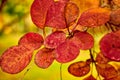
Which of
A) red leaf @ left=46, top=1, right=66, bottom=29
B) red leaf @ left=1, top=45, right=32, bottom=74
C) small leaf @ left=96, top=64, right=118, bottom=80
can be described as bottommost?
small leaf @ left=96, top=64, right=118, bottom=80

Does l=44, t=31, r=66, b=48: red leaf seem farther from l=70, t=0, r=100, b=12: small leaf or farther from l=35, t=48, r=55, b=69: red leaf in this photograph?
l=70, t=0, r=100, b=12: small leaf

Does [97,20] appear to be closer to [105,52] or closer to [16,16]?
[105,52]

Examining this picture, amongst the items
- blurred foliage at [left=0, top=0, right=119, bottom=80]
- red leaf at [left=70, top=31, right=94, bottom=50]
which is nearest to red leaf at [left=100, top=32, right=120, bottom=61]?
red leaf at [left=70, top=31, right=94, bottom=50]

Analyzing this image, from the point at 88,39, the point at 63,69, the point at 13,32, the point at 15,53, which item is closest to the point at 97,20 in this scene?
the point at 88,39

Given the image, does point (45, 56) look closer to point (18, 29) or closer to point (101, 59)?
point (101, 59)

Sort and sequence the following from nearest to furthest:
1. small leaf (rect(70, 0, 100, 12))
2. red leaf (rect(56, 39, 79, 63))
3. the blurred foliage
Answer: red leaf (rect(56, 39, 79, 63))
small leaf (rect(70, 0, 100, 12))
the blurred foliage

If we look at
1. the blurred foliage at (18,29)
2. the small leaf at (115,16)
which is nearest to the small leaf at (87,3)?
the small leaf at (115,16)

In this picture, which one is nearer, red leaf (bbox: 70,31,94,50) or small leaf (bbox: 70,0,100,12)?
red leaf (bbox: 70,31,94,50)

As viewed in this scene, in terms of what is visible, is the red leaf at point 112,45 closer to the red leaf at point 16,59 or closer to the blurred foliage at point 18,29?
the red leaf at point 16,59
